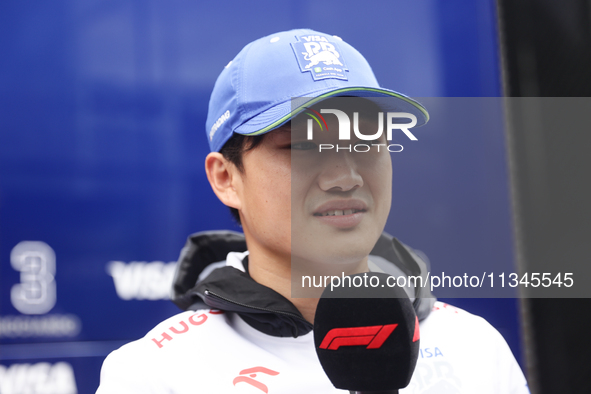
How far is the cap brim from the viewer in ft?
2.67

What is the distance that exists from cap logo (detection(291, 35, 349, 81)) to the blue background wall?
500mm

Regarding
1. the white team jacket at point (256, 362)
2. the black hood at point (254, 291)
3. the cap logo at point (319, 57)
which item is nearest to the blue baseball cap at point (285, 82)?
the cap logo at point (319, 57)

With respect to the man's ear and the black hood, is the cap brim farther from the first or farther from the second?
the black hood

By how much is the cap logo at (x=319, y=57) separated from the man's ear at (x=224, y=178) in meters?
0.26

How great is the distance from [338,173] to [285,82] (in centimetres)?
21

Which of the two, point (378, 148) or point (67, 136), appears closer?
point (378, 148)

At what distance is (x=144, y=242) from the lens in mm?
1350

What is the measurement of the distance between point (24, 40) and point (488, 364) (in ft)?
4.99

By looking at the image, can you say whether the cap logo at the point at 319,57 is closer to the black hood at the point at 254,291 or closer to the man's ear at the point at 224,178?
the man's ear at the point at 224,178

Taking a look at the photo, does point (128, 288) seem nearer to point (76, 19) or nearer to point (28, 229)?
point (28, 229)

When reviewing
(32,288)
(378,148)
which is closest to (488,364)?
(378,148)

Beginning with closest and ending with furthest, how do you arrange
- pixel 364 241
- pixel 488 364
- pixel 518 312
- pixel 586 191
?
pixel 364 241 → pixel 488 364 → pixel 586 191 → pixel 518 312

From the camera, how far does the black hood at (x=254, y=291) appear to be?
0.92m

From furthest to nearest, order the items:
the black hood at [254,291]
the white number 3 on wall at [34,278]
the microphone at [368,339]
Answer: the white number 3 on wall at [34,278]
the black hood at [254,291]
the microphone at [368,339]
